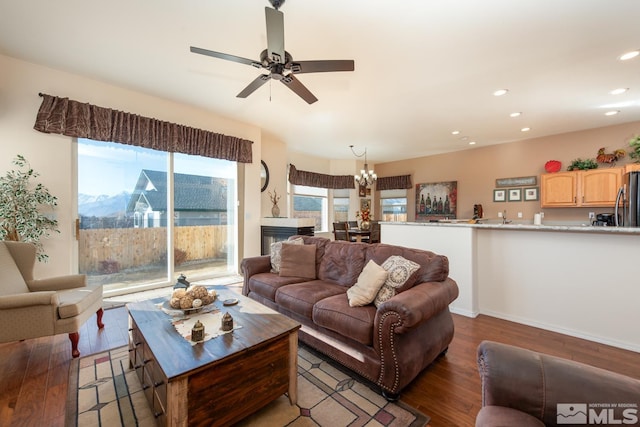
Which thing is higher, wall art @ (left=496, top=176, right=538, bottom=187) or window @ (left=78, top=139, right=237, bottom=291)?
wall art @ (left=496, top=176, right=538, bottom=187)

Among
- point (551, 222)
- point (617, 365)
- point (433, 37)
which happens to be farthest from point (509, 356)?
point (551, 222)

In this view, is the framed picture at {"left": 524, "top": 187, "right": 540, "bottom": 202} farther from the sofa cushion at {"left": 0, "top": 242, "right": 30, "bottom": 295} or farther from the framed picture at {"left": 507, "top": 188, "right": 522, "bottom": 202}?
the sofa cushion at {"left": 0, "top": 242, "right": 30, "bottom": 295}

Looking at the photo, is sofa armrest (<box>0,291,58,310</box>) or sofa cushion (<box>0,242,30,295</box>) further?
sofa cushion (<box>0,242,30,295</box>)

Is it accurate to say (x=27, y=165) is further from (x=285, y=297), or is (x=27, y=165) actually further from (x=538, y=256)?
(x=538, y=256)

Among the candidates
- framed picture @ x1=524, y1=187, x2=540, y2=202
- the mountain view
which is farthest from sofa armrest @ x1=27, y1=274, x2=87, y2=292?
framed picture @ x1=524, y1=187, x2=540, y2=202

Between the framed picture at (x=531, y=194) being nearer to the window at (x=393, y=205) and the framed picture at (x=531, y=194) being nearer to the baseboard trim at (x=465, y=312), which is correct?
the window at (x=393, y=205)

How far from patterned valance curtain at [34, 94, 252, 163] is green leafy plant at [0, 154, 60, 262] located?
1.91ft

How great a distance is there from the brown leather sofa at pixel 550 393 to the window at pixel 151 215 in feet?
14.5

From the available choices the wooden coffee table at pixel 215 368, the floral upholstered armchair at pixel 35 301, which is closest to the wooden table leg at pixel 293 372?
the wooden coffee table at pixel 215 368

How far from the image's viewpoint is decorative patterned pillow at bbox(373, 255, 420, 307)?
2078 mm

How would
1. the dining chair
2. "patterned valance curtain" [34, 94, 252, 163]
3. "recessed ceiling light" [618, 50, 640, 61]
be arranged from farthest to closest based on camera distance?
the dining chair < "patterned valance curtain" [34, 94, 252, 163] < "recessed ceiling light" [618, 50, 640, 61]

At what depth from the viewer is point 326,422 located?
61.1 inches

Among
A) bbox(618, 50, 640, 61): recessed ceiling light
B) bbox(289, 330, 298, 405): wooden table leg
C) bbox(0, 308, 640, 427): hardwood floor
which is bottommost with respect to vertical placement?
bbox(0, 308, 640, 427): hardwood floor

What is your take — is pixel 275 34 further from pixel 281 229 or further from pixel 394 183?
pixel 394 183
